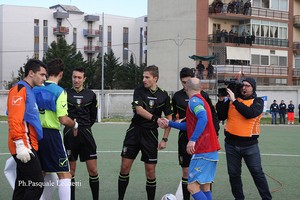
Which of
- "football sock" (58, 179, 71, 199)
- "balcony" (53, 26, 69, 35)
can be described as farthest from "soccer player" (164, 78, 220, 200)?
"balcony" (53, 26, 69, 35)

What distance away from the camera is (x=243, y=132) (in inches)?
275

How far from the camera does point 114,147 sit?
15.1 metres

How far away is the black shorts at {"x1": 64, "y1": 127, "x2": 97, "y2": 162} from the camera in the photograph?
7035mm

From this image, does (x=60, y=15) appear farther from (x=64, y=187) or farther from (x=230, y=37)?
(x=64, y=187)

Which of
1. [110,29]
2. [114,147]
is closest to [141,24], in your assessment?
[110,29]

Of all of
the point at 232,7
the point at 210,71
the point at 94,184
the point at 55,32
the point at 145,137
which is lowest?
the point at 94,184

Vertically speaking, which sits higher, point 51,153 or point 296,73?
point 296,73

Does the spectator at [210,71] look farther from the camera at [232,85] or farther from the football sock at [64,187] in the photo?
the football sock at [64,187]

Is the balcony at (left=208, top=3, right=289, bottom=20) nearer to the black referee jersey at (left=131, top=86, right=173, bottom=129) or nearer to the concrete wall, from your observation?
the concrete wall

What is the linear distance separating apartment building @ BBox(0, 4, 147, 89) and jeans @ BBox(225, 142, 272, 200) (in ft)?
223

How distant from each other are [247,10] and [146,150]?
135 feet

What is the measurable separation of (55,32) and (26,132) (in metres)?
Result: 79.0

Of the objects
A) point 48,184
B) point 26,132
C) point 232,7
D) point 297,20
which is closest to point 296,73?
point 297,20

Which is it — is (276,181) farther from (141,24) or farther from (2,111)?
(141,24)
